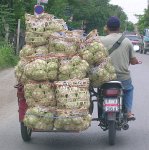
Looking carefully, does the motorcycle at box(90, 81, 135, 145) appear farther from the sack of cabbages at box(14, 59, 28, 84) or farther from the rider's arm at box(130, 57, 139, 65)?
the sack of cabbages at box(14, 59, 28, 84)

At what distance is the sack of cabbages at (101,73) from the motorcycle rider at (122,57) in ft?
1.22

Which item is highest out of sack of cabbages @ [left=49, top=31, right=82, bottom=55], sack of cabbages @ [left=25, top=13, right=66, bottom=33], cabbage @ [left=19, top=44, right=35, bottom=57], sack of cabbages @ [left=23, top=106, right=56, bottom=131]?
sack of cabbages @ [left=25, top=13, right=66, bottom=33]

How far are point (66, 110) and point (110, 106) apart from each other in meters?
0.83

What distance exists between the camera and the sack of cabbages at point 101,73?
8516 millimetres

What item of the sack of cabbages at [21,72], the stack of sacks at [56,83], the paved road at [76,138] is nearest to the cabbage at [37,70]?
the stack of sacks at [56,83]

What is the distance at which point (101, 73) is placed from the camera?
849cm

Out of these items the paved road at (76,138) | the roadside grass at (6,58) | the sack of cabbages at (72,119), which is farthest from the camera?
the roadside grass at (6,58)

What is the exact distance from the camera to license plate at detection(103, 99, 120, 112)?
8547 mm

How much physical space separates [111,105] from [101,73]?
1.59ft

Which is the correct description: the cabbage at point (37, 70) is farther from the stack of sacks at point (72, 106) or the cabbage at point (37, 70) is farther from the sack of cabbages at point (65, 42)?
the sack of cabbages at point (65, 42)

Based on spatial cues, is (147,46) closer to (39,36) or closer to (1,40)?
(1,40)

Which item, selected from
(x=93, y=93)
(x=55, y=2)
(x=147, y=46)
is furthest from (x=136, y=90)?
(x=147, y=46)

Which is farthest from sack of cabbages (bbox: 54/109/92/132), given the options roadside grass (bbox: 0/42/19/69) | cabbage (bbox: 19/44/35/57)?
roadside grass (bbox: 0/42/19/69)

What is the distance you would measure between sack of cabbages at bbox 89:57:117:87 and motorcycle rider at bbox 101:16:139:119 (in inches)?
14.7
